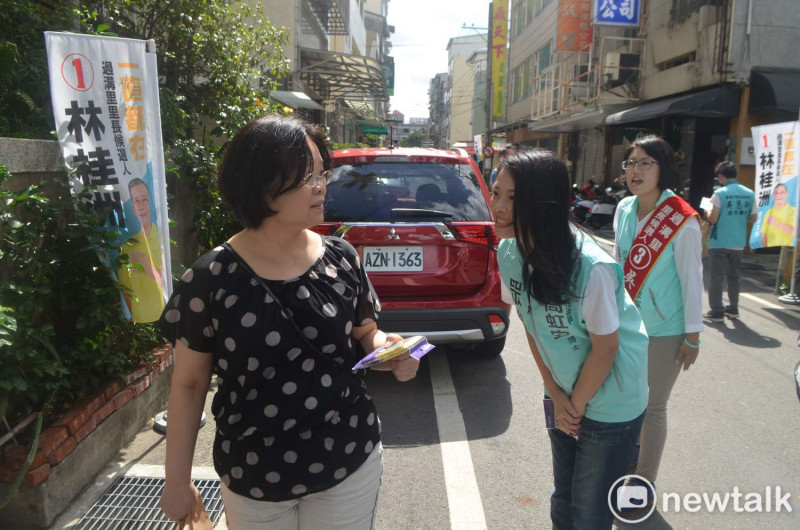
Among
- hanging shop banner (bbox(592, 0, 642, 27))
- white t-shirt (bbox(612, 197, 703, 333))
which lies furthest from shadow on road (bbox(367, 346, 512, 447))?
hanging shop banner (bbox(592, 0, 642, 27))

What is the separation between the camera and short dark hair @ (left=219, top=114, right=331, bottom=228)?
1.49 metres

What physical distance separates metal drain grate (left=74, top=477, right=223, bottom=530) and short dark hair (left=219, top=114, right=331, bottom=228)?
1.94 m

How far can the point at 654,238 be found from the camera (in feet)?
8.84

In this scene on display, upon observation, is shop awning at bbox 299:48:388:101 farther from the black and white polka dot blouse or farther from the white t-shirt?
the black and white polka dot blouse

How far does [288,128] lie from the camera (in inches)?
59.7

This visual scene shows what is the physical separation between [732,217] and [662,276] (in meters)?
4.66

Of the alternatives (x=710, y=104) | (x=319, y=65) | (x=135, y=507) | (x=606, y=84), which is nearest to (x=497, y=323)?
(x=135, y=507)

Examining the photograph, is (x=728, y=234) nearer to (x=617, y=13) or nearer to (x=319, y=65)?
(x=617, y=13)

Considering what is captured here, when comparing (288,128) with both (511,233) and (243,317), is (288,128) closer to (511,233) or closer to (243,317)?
(243,317)

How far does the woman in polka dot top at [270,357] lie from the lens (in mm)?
1484

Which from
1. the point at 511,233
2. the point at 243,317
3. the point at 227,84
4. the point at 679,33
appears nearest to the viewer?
the point at 243,317

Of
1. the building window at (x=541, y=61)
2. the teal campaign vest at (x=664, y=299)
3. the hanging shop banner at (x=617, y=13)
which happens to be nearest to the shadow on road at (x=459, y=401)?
the teal campaign vest at (x=664, y=299)

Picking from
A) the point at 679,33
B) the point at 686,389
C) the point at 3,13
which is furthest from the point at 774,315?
the point at 679,33

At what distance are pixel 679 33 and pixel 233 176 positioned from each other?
1466 centimetres
